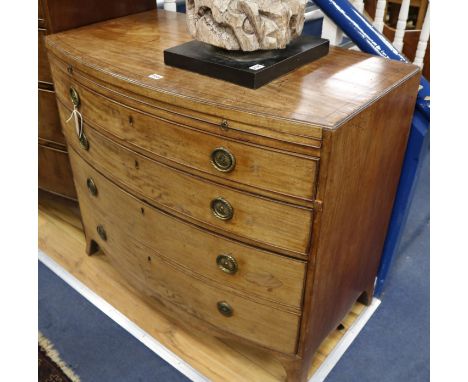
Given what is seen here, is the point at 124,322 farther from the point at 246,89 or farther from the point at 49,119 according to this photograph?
the point at 246,89

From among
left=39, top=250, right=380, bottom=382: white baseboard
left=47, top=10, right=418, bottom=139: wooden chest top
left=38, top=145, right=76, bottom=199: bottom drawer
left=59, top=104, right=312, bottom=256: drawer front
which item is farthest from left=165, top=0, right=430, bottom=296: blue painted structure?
left=38, top=145, right=76, bottom=199: bottom drawer

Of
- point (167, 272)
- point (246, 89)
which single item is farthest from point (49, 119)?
point (246, 89)

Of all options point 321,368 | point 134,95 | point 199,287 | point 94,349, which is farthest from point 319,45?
point 94,349

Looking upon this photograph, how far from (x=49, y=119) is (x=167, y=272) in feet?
2.62

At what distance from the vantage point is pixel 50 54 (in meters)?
1.35

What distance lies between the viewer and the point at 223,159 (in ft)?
3.19

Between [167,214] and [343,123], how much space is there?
548 millimetres

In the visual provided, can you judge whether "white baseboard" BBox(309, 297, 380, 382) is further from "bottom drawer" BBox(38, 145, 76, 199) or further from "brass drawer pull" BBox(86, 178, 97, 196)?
"bottom drawer" BBox(38, 145, 76, 199)

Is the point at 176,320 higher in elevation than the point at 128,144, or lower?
lower

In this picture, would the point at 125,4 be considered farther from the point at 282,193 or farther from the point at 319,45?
the point at 282,193

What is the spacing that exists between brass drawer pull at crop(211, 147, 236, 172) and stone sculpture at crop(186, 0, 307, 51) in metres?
0.25

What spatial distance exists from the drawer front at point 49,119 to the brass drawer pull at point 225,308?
92cm

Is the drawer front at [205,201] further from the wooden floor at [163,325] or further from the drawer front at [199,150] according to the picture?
the wooden floor at [163,325]

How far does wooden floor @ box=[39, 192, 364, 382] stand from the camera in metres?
1.45
